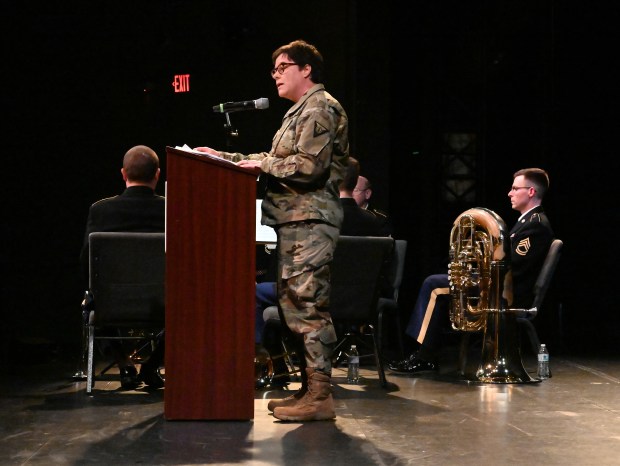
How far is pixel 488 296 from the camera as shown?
5.45 metres

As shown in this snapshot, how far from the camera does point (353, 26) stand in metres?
7.46

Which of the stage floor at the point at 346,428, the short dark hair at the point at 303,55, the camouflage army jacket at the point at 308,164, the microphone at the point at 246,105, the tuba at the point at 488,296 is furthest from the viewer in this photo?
the tuba at the point at 488,296

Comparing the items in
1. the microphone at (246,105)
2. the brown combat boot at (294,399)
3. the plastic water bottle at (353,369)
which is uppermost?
the microphone at (246,105)

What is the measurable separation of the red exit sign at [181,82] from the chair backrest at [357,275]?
3043 mm

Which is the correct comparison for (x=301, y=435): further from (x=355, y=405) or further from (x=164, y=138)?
(x=164, y=138)

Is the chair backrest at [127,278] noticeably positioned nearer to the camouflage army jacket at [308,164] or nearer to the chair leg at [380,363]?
the camouflage army jacket at [308,164]

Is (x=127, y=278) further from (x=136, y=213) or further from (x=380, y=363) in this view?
(x=380, y=363)

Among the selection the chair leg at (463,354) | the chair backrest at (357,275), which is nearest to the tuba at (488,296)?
the chair leg at (463,354)

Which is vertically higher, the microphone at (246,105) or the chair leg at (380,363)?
the microphone at (246,105)

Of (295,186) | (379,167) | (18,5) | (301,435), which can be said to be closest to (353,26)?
(379,167)

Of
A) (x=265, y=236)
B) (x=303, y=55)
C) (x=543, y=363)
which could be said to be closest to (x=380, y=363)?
(x=265, y=236)

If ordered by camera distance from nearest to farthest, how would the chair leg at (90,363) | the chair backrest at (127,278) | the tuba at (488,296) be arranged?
1. the chair backrest at (127,278)
2. the chair leg at (90,363)
3. the tuba at (488,296)

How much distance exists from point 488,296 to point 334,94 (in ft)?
8.61

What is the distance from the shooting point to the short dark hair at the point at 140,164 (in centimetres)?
488
